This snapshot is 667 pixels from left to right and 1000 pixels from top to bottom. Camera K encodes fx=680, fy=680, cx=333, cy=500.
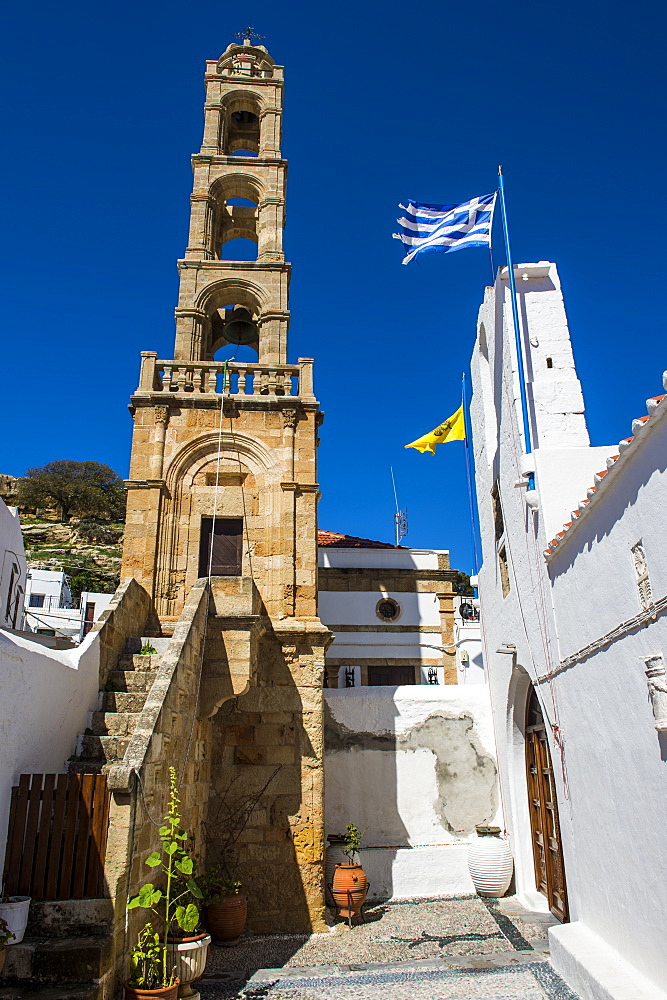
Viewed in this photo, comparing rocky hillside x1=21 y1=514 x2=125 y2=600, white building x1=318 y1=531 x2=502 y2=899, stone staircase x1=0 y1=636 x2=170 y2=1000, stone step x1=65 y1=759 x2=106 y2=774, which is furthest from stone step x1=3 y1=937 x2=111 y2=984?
rocky hillside x1=21 y1=514 x2=125 y2=600

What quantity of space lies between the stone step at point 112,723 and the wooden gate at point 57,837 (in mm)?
1752

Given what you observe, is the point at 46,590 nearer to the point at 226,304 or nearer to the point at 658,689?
the point at 226,304

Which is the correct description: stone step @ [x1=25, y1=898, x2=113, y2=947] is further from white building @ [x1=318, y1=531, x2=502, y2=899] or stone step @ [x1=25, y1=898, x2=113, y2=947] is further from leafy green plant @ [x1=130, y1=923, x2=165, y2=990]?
white building @ [x1=318, y1=531, x2=502, y2=899]

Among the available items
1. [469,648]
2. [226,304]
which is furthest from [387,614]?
[226,304]

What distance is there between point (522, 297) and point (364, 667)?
9.04 m

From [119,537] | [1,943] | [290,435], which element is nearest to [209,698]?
[1,943]

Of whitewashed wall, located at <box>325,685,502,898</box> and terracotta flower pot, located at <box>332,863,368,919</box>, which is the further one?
whitewashed wall, located at <box>325,685,502,898</box>

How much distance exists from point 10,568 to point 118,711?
6.47 meters

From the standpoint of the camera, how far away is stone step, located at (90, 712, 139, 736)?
732 centimetres

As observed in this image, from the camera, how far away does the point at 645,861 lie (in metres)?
5.15

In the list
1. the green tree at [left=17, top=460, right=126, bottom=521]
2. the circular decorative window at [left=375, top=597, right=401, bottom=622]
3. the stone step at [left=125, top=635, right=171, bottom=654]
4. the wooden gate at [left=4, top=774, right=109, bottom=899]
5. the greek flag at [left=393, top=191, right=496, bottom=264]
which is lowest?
the wooden gate at [left=4, top=774, right=109, bottom=899]

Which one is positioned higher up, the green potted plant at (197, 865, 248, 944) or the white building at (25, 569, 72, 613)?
the white building at (25, 569, 72, 613)

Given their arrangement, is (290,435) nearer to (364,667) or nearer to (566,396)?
(566,396)

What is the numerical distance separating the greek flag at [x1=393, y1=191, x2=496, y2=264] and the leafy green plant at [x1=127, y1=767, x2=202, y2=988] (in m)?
7.57
